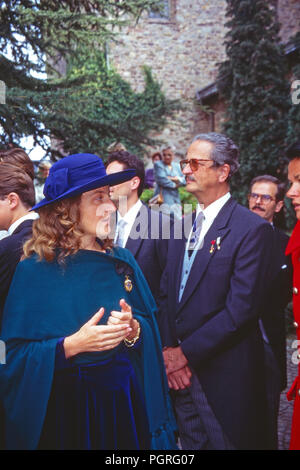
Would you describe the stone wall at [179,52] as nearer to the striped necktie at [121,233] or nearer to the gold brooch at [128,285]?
the striped necktie at [121,233]

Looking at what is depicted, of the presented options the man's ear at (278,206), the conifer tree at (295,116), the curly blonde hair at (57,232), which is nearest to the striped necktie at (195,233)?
the curly blonde hair at (57,232)

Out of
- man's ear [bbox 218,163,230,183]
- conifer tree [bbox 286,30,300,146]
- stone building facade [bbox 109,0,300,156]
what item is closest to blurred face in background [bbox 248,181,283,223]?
man's ear [bbox 218,163,230,183]

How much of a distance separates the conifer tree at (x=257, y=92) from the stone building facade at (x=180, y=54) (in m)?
3.29

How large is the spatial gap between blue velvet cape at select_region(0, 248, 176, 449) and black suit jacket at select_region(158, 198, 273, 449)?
51 cm

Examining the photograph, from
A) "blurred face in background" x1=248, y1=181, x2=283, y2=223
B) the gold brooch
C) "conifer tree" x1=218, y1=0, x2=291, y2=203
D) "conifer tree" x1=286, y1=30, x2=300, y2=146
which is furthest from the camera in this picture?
"conifer tree" x1=218, y1=0, x2=291, y2=203

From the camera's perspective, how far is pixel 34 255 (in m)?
2.18

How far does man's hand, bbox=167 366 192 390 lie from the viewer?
9.06 ft

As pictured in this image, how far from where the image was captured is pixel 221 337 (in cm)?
266

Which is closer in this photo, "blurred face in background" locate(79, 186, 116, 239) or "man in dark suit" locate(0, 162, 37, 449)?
"blurred face in background" locate(79, 186, 116, 239)

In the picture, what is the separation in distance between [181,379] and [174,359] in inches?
4.7

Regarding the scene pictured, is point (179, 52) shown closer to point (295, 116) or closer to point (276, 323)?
point (295, 116)

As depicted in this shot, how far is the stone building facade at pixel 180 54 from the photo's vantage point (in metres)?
18.7

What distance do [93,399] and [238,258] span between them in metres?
1.16

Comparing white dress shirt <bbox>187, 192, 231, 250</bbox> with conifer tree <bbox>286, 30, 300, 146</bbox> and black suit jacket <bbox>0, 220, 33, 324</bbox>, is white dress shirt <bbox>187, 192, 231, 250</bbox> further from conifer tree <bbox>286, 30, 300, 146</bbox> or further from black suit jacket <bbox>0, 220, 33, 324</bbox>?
conifer tree <bbox>286, 30, 300, 146</bbox>
